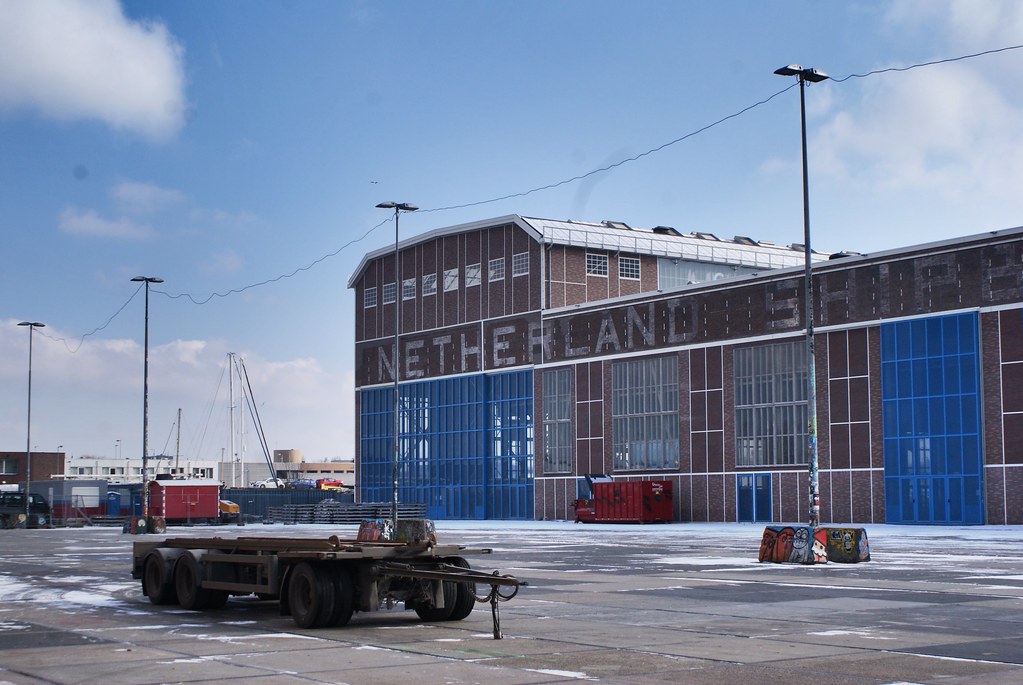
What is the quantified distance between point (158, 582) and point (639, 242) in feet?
215

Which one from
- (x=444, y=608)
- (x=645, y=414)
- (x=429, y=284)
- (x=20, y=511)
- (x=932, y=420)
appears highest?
(x=429, y=284)

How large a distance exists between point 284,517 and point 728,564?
60056mm

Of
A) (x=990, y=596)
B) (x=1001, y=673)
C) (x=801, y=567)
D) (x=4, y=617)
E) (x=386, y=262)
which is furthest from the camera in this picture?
(x=386, y=262)

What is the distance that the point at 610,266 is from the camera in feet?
267

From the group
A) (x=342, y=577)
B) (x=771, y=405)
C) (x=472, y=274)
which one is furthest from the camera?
(x=472, y=274)

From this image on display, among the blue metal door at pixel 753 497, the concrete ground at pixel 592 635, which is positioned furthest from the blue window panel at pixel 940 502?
the concrete ground at pixel 592 635

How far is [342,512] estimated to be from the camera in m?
81.6

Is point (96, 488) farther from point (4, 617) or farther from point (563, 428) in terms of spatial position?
point (4, 617)

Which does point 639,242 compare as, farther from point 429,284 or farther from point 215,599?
point 215,599

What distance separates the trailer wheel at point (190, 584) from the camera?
1834 cm

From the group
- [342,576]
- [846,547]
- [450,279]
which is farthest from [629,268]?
[342,576]

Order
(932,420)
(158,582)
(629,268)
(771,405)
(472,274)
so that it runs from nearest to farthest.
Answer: (158,582) < (932,420) < (771,405) < (629,268) < (472,274)

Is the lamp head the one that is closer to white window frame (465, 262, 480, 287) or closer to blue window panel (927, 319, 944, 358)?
blue window panel (927, 319, 944, 358)

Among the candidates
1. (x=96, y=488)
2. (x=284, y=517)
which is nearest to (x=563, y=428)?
(x=284, y=517)
